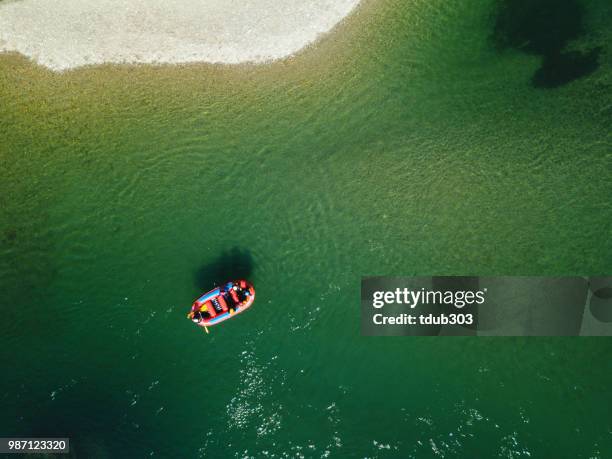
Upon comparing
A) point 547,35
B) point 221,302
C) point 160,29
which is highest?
point 160,29

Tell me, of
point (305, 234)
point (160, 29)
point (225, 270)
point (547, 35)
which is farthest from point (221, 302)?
point (547, 35)

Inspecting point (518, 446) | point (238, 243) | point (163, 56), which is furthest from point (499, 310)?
point (163, 56)

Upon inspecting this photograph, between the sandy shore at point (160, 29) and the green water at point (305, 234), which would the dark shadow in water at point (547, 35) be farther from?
the sandy shore at point (160, 29)

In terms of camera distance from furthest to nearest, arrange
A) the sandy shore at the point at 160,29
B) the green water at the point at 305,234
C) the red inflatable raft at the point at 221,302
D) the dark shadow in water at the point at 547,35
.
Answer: the dark shadow in water at the point at 547,35
the green water at the point at 305,234
the sandy shore at the point at 160,29
the red inflatable raft at the point at 221,302

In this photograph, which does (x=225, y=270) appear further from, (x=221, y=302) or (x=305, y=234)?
(x=305, y=234)

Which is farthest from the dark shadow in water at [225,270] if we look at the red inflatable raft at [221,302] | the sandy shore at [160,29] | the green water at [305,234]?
the sandy shore at [160,29]

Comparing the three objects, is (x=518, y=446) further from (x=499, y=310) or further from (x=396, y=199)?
(x=396, y=199)
